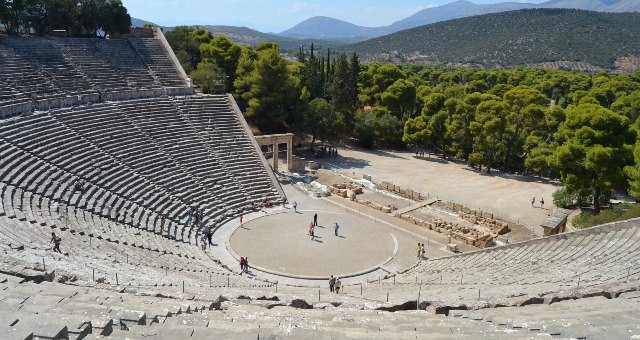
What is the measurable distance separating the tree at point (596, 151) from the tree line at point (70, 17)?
35.0 metres

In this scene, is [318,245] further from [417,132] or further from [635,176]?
[417,132]

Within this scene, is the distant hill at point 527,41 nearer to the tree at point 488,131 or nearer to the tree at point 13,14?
the tree at point 488,131

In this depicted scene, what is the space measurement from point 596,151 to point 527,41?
13441cm

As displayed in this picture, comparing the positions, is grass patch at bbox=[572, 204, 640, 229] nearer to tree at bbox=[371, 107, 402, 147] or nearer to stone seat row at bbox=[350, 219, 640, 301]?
stone seat row at bbox=[350, 219, 640, 301]

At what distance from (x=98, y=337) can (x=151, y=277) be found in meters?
8.24

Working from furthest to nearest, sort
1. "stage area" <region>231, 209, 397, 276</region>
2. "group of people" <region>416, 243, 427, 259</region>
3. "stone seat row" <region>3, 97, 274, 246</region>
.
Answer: "stone seat row" <region>3, 97, 274, 246</region>
"group of people" <region>416, 243, 427, 259</region>
"stage area" <region>231, 209, 397, 276</region>

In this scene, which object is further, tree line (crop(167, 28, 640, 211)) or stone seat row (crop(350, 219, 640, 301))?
tree line (crop(167, 28, 640, 211))

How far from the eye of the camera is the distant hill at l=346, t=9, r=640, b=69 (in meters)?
133

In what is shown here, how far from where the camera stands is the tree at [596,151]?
89.8 ft

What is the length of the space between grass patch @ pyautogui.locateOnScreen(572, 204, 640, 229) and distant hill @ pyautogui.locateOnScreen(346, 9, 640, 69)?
367ft

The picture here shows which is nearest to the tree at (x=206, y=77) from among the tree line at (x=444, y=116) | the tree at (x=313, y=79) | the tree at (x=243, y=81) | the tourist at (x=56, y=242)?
the tree line at (x=444, y=116)

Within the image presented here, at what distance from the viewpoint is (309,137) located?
4934 cm

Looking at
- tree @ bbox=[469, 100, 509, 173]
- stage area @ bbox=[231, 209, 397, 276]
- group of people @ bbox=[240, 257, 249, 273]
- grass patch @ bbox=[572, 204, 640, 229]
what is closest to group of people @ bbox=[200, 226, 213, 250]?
stage area @ bbox=[231, 209, 397, 276]

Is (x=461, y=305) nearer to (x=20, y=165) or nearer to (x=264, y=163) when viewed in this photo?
(x=20, y=165)
